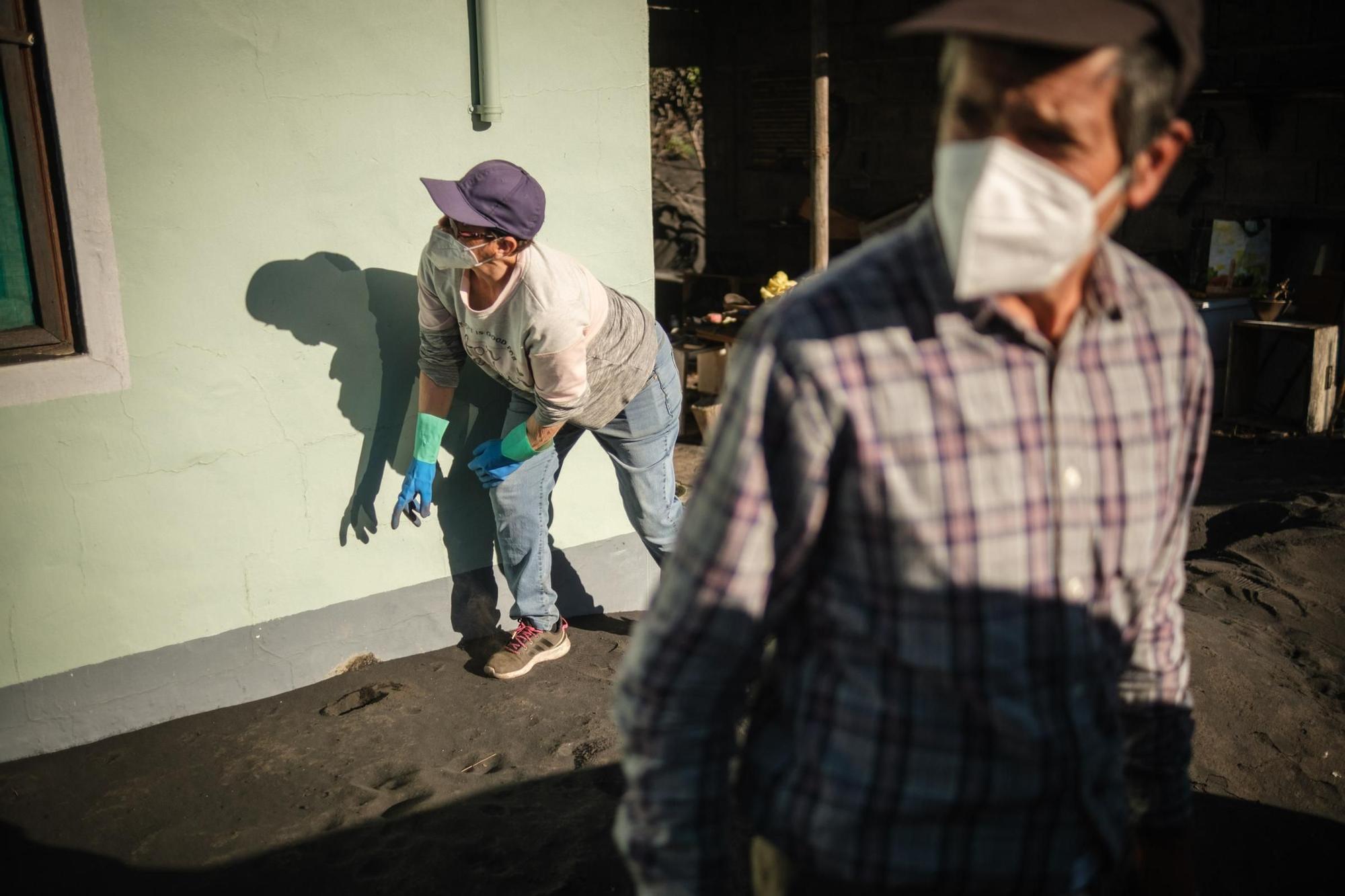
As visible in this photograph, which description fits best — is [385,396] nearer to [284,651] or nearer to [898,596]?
[284,651]

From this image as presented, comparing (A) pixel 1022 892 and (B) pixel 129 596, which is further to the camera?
(B) pixel 129 596

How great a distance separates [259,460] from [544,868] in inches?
65.9

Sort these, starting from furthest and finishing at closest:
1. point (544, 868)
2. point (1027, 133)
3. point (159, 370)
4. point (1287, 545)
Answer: point (1287, 545)
point (159, 370)
point (544, 868)
point (1027, 133)

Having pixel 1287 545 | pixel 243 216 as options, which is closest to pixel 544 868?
pixel 243 216

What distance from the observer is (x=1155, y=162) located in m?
1.26

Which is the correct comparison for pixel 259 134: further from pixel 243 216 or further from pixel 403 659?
pixel 403 659

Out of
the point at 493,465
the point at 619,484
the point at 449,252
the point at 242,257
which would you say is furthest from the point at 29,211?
the point at 619,484

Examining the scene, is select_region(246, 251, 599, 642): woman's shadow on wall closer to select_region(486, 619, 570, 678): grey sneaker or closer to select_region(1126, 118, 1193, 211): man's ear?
select_region(486, 619, 570, 678): grey sneaker

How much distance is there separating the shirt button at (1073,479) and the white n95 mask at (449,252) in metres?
2.56

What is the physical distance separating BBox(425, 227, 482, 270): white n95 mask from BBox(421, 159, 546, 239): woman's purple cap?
0.28 ft

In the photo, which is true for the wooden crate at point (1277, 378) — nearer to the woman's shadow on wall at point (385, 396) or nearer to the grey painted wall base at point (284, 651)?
the grey painted wall base at point (284, 651)

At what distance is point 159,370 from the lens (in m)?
3.49

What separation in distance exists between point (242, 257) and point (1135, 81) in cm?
307

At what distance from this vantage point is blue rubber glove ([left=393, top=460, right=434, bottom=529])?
13.0ft
